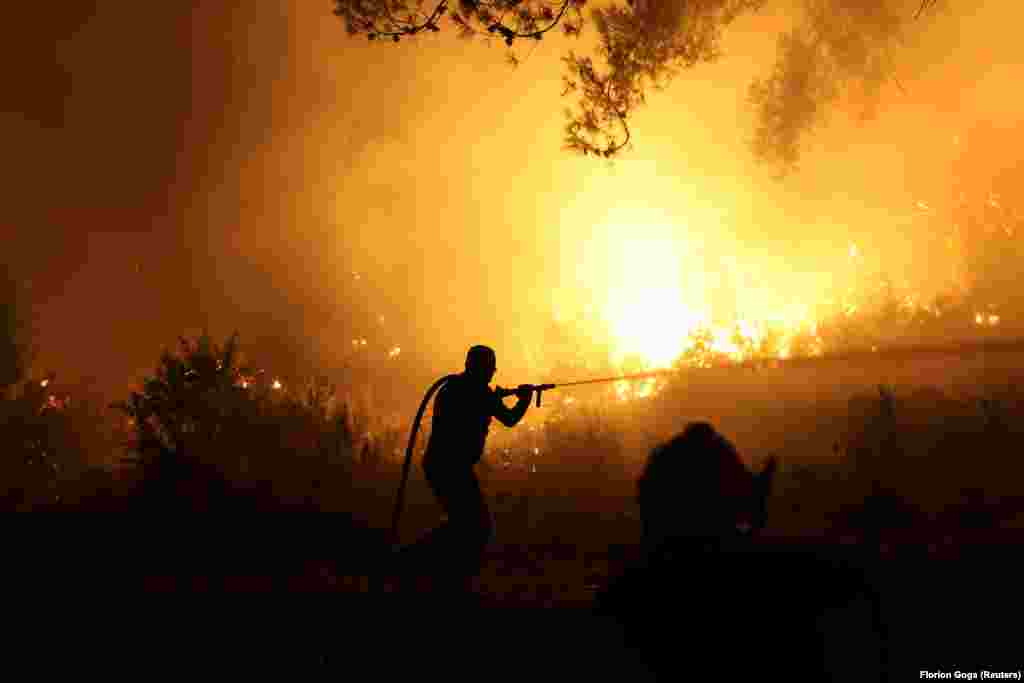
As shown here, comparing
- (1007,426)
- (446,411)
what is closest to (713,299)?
(1007,426)

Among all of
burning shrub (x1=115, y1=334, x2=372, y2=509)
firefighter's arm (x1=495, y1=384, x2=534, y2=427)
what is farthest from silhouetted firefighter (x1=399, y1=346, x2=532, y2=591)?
burning shrub (x1=115, y1=334, x2=372, y2=509)

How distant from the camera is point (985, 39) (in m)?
16.4

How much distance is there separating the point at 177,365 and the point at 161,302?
64371 millimetres

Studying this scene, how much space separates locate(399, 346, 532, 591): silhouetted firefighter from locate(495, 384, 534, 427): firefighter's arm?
0.14 m

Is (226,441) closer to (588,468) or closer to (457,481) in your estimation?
(588,468)

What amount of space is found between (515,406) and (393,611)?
7.06ft

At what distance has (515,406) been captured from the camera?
5809 mm

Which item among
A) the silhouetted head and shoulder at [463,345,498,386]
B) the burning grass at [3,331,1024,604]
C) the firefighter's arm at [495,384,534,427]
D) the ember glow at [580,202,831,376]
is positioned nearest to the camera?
the silhouetted head and shoulder at [463,345,498,386]

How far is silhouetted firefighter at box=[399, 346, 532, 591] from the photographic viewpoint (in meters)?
5.38

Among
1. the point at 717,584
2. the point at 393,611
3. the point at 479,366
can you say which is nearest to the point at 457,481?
the point at 479,366

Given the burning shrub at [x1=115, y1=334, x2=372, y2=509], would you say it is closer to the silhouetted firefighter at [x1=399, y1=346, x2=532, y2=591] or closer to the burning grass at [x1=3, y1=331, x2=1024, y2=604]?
the burning grass at [x1=3, y1=331, x2=1024, y2=604]

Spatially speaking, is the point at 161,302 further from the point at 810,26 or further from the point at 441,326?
the point at 810,26

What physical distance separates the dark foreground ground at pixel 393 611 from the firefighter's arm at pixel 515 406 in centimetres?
168

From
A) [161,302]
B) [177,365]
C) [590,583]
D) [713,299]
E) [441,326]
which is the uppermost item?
[161,302]
